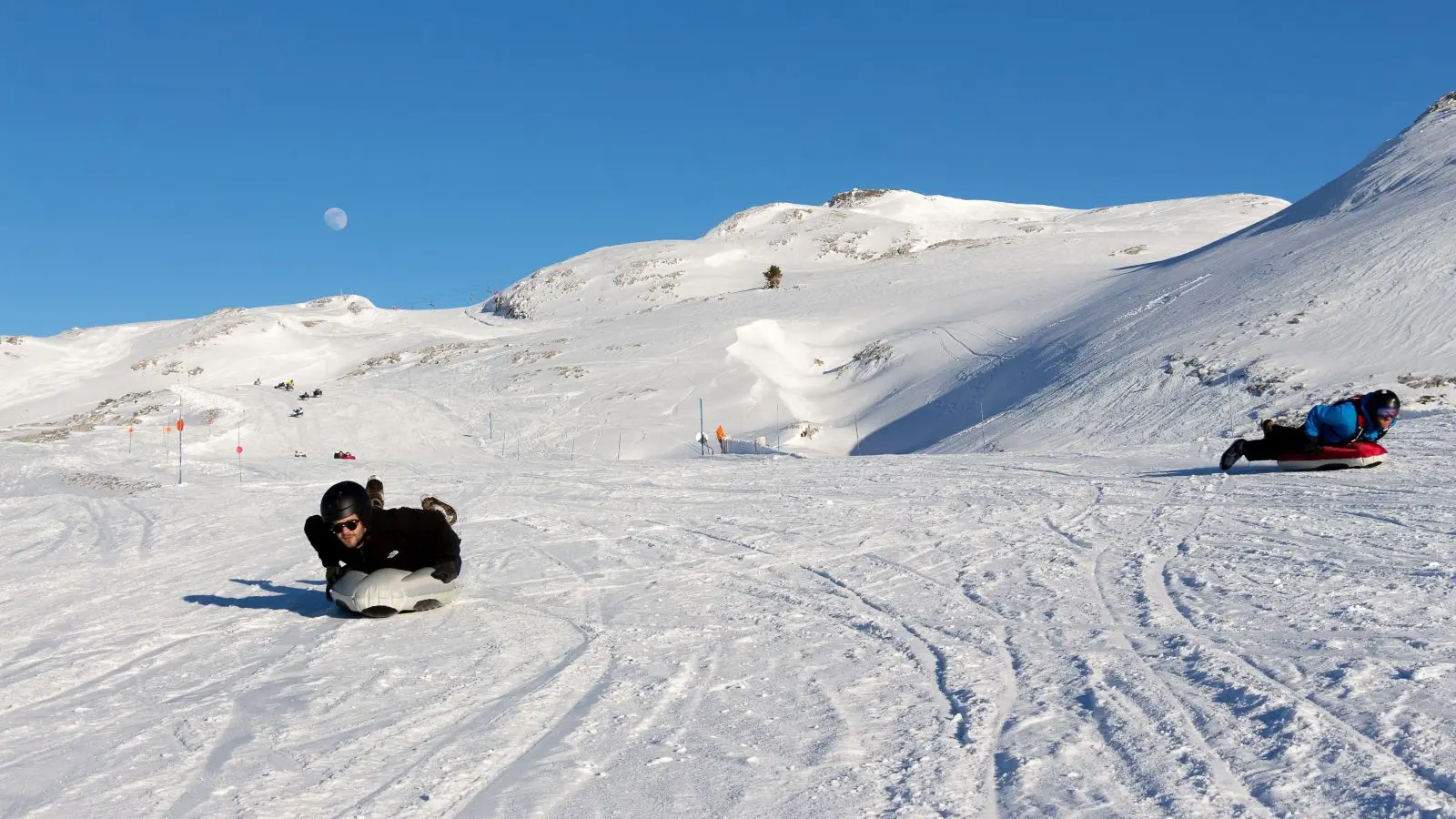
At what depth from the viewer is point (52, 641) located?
26.2ft

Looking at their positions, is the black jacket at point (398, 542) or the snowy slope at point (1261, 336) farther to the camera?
the snowy slope at point (1261, 336)

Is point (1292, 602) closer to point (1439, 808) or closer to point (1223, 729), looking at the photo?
point (1223, 729)

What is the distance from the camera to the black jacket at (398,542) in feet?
27.4

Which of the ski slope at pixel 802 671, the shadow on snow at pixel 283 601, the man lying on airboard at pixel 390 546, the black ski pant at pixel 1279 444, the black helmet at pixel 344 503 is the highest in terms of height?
the black helmet at pixel 344 503

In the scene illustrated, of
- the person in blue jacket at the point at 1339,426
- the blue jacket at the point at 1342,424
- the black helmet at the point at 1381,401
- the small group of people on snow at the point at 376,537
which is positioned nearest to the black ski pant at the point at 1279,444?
the person in blue jacket at the point at 1339,426

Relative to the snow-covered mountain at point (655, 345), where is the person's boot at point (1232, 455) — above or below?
below

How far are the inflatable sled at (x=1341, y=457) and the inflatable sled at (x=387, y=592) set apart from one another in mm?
11038

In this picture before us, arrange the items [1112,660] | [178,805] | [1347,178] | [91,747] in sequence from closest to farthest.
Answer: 1. [178,805]
2. [91,747]
3. [1112,660]
4. [1347,178]

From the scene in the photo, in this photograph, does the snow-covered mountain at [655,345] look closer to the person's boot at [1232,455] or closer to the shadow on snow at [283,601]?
the person's boot at [1232,455]

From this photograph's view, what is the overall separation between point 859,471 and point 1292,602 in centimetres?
1128

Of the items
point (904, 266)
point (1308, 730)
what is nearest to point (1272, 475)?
point (1308, 730)

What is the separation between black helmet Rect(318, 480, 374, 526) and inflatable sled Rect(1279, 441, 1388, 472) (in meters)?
11.6

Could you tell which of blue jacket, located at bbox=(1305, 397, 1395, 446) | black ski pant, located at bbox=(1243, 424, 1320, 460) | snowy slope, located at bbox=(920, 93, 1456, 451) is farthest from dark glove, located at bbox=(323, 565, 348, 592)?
snowy slope, located at bbox=(920, 93, 1456, 451)

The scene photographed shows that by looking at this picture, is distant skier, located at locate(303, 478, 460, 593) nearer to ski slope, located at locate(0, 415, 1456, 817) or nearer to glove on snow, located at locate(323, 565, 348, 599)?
glove on snow, located at locate(323, 565, 348, 599)
